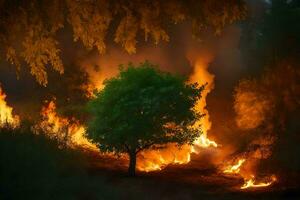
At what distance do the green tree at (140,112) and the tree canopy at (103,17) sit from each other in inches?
761

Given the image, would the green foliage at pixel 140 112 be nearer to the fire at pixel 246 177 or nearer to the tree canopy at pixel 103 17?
the fire at pixel 246 177

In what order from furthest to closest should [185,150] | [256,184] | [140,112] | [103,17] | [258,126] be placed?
[185,150] → [258,126] → [140,112] → [256,184] → [103,17]

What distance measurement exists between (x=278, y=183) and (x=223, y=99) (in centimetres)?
2522

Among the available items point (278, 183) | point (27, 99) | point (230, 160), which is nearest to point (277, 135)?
point (278, 183)

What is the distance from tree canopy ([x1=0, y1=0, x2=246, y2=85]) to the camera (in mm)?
7848

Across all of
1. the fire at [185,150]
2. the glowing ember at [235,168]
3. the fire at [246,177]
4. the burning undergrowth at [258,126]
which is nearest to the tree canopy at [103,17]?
the burning undergrowth at [258,126]

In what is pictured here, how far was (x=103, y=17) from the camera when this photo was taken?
320 inches

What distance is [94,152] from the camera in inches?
1457

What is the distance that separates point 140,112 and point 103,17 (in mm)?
20805

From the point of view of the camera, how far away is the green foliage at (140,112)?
28.0 m

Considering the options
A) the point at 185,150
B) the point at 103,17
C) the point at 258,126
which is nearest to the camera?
the point at 103,17

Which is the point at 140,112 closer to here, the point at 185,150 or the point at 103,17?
the point at 185,150

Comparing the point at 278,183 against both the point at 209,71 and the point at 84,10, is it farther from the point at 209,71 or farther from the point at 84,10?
the point at 209,71

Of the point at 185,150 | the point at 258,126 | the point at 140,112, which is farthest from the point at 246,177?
the point at 185,150
